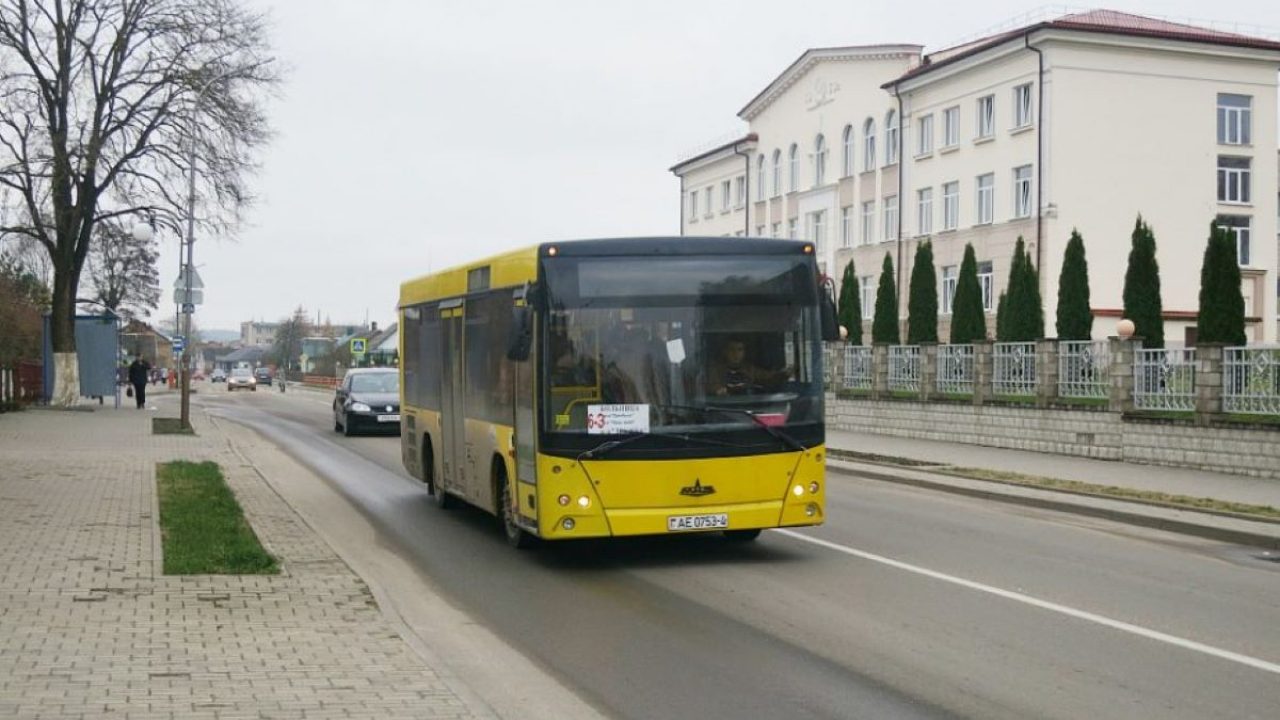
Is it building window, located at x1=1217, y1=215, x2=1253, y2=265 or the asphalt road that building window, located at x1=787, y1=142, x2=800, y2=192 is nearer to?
building window, located at x1=1217, y1=215, x2=1253, y2=265

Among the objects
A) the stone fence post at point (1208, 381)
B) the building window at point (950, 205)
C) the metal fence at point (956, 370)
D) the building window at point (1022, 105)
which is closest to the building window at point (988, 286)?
the building window at point (950, 205)

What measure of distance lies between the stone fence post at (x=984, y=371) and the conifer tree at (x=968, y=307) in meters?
8.53

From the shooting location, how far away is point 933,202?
179 feet

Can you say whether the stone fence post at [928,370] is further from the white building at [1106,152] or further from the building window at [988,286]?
the building window at [988,286]

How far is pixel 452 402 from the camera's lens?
50.7 ft

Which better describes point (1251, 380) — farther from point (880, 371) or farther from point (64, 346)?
point (64, 346)

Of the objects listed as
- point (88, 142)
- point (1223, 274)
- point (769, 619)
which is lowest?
point (769, 619)

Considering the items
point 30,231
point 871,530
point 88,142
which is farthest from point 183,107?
point 871,530

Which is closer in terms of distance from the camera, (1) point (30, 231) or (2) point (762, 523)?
(2) point (762, 523)

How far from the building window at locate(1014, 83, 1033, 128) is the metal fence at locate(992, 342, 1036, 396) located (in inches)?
878

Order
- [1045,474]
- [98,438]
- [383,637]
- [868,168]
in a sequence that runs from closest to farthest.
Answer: [383,637], [1045,474], [98,438], [868,168]

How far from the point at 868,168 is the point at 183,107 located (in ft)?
95.3

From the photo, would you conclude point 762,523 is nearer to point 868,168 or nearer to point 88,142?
point 88,142

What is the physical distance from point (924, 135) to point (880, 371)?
2366cm
